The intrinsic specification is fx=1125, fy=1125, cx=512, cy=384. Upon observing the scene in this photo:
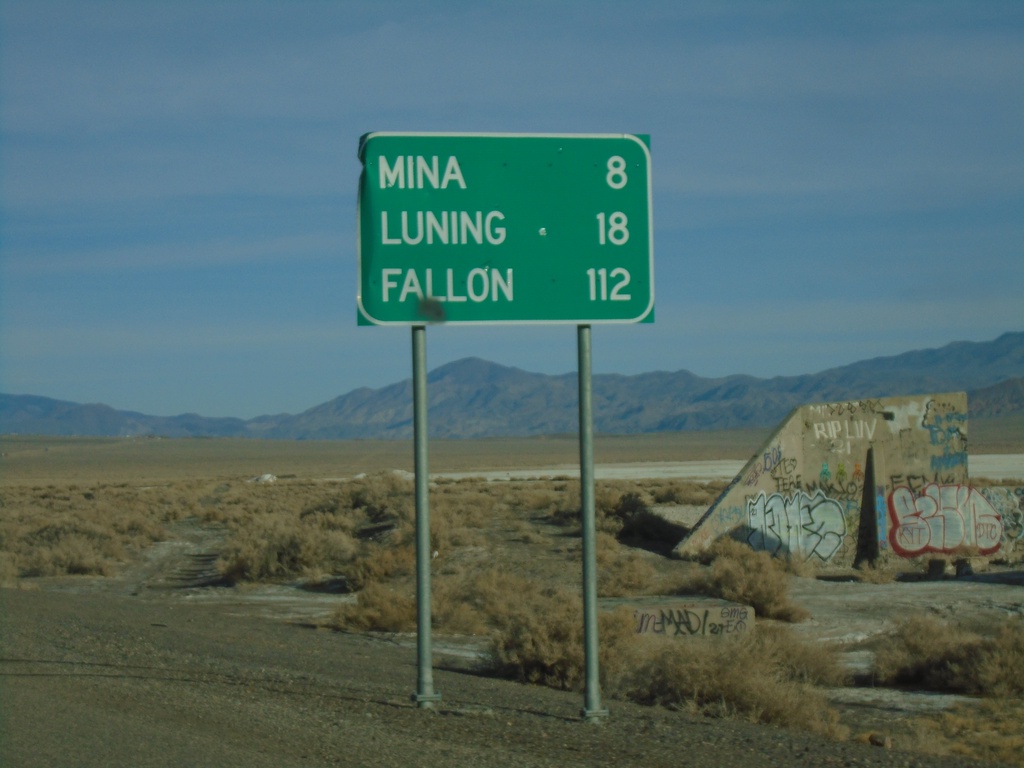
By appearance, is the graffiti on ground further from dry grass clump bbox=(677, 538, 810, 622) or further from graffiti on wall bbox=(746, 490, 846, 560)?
graffiti on wall bbox=(746, 490, 846, 560)

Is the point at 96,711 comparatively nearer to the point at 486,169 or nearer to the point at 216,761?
the point at 216,761

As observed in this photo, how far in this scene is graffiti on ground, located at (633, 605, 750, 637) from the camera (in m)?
13.3

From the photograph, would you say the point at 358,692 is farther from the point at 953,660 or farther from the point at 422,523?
the point at 953,660

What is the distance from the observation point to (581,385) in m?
7.11

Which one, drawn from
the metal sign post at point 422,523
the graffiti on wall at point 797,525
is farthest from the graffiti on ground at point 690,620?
the graffiti on wall at point 797,525

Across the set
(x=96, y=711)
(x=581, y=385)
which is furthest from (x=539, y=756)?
(x=96, y=711)

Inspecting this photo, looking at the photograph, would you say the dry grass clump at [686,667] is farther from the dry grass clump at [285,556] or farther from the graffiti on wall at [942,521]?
the dry grass clump at [285,556]

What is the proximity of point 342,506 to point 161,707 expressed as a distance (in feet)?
87.5

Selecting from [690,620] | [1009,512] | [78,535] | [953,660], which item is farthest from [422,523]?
[78,535]

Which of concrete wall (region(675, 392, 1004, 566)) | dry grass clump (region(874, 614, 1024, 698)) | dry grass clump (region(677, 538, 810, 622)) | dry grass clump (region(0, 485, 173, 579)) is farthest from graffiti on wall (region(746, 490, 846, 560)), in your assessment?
dry grass clump (region(0, 485, 173, 579))

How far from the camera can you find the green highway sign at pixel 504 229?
→ 7227 mm

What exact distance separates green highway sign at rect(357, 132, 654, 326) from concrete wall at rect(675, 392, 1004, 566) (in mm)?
16407

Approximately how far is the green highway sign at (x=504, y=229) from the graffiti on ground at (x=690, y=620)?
6828mm

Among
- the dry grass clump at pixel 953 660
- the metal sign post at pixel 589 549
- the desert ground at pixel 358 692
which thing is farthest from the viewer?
the dry grass clump at pixel 953 660
